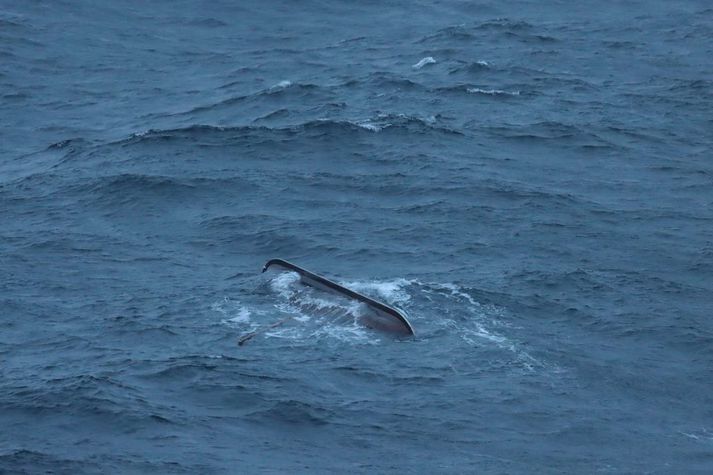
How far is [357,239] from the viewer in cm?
7162

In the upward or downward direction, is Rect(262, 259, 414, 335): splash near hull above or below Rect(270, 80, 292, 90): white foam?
below

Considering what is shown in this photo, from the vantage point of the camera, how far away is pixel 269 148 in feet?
277

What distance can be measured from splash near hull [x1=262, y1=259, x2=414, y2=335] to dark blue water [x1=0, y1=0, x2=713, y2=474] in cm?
69

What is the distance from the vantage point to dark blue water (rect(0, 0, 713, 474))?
5350 cm

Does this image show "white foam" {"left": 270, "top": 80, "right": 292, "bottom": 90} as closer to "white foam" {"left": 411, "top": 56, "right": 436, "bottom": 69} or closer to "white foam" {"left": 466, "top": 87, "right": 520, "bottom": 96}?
"white foam" {"left": 411, "top": 56, "right": 436, "bottom": 69}

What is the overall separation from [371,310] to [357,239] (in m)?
10.9

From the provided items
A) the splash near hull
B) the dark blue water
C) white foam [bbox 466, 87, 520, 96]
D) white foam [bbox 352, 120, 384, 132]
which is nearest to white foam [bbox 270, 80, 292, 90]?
the dark blue water

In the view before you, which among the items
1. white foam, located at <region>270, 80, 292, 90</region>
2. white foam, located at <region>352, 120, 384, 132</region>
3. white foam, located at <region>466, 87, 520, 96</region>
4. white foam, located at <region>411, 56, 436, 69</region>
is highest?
white foam, located at <region>411, 56, 436, 69</region>

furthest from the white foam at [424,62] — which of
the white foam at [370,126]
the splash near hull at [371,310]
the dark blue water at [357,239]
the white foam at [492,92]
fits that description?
the splash near hull at [371,310]

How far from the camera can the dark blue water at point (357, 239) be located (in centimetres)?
5350

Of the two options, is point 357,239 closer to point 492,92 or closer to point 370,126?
point 370,126

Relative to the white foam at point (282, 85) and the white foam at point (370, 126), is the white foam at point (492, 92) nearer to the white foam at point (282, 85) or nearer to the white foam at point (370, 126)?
the white foam at point (370, 126)

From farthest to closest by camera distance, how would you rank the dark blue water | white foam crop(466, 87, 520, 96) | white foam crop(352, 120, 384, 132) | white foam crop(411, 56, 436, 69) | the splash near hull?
1. white foam crop(411, 56, 436, 69)
2. white foam crop(466, 87, 520, 96)
3. white foam crop(352, 120, 384, 132)
4. the splash near hull
5. the dark blue water

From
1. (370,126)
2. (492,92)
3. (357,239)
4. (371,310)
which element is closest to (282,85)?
(370,126)
